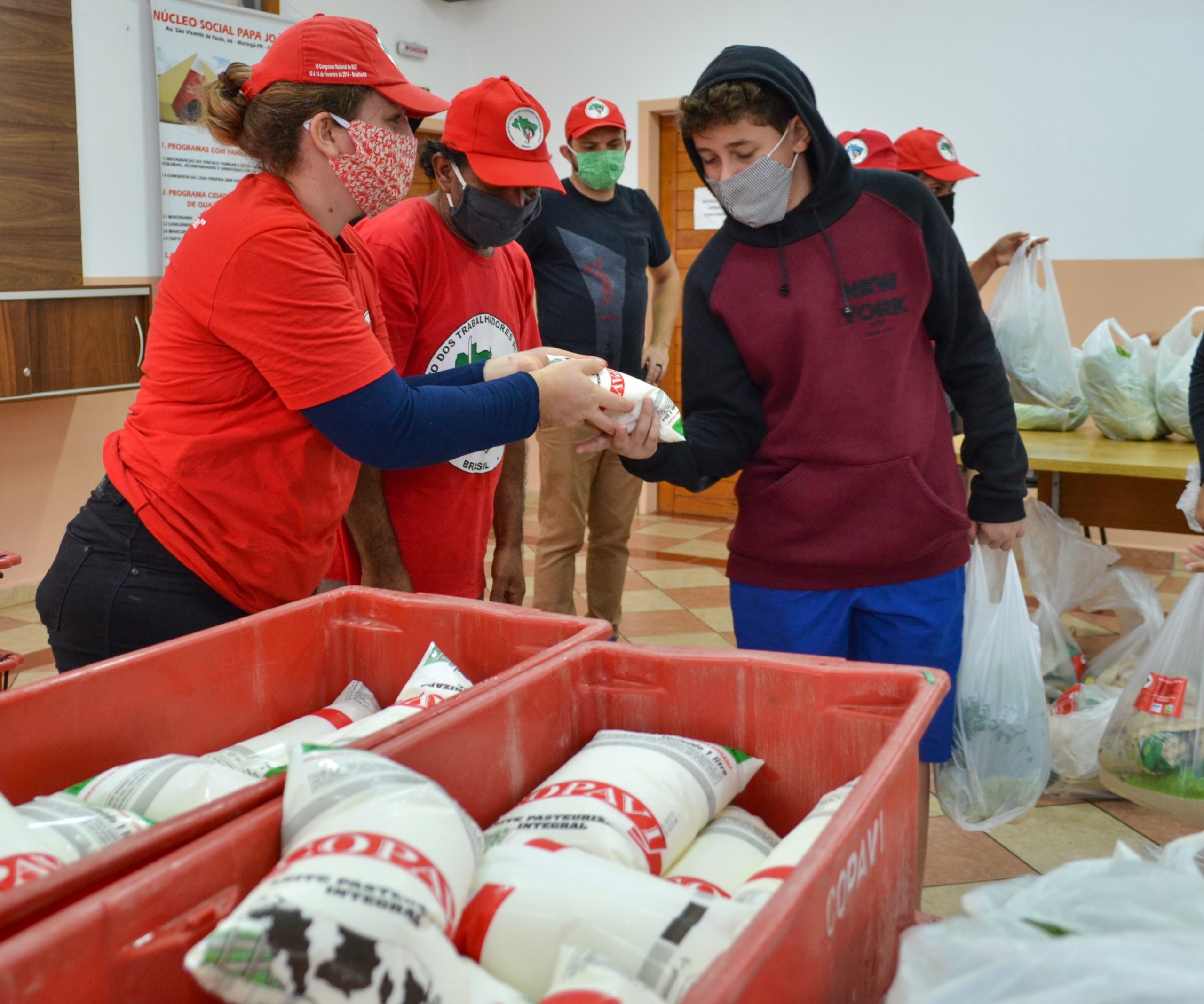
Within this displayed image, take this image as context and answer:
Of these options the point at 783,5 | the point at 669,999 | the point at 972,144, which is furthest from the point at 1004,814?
the point at 783,5

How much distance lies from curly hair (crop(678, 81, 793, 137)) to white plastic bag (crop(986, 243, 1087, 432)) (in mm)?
1296

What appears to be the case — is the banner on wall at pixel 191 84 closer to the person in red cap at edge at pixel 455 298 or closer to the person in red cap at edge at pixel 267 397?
the person in red cap at edge at pixel 455 298

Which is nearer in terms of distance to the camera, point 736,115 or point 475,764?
point 475,764

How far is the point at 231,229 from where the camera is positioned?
1.27m

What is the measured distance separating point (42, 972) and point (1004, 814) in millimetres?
1943

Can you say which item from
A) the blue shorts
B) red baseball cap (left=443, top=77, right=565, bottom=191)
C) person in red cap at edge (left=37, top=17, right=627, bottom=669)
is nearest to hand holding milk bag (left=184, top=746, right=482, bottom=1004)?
person in red cap at edge (left=37, top=17, right=627, bottom=669)

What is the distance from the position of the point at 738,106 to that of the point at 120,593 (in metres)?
1.12

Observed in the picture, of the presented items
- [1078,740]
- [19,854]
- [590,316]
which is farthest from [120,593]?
[1078,740]

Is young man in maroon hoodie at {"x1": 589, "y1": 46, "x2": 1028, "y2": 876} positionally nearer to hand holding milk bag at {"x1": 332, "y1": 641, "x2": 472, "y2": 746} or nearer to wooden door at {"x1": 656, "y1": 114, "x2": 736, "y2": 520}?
hand holding milk bag at {"x1": 332, "y1": 641, "x2": 472, "y2": 746}

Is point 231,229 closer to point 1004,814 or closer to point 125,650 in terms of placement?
point 125,650

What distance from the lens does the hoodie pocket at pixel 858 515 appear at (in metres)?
1.61

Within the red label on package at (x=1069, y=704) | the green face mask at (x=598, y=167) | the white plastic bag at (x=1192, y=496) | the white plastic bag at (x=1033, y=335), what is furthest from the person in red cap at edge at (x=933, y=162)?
the red label on package at (x=1069, y=704)

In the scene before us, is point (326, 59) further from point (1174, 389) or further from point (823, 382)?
point (1174, 389)

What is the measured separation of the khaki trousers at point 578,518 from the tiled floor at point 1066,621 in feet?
1.23
